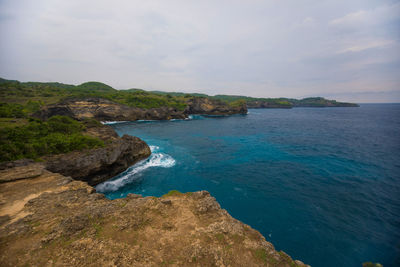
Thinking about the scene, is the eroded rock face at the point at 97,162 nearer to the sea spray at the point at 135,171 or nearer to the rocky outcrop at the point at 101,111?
the sea spray at the point at 135,171

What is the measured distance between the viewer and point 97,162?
17188 millimetres

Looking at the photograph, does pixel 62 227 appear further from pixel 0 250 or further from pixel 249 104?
pixel 249 104

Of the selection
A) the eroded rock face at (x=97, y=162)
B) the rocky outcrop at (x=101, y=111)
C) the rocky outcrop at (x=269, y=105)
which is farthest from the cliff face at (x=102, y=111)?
the rocky outcrop at (x=269, y=105)

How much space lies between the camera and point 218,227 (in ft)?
22.5

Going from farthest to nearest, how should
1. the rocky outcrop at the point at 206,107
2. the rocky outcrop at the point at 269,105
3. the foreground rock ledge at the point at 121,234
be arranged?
the rocky outcrop at the point at 269,105 < the rocky outcrop at the point at 206,107 < the foreground rock ledge at the point at 121,234

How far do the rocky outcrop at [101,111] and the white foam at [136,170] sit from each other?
1649 inches

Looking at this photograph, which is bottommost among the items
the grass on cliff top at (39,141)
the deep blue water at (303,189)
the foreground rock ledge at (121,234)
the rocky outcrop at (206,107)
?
the deep blue water at (303,189)

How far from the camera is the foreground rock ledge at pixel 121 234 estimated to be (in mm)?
5262

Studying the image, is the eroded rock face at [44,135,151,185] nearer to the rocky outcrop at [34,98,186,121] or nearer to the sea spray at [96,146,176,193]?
the sea spray at [96,146,176,193]

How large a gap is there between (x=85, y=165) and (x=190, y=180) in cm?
1209

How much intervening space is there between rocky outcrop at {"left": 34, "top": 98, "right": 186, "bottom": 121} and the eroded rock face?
40409 millimetres

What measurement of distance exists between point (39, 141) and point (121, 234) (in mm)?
17297

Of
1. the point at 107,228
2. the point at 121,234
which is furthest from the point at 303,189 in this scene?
the point at 107,228

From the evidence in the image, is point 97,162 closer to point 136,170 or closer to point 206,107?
point 136,170
